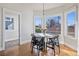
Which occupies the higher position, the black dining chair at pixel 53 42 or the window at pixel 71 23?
the window at pixel 71 23

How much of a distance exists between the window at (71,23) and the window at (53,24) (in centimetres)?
24

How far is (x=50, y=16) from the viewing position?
3.20 meters

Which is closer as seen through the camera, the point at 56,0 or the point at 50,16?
the point at 56,0

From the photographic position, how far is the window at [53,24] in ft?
10.5

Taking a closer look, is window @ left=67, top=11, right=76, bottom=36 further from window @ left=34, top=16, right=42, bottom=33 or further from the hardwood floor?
window @ left=34, top=16, right=42, bottom=33

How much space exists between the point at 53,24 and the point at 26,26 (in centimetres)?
65

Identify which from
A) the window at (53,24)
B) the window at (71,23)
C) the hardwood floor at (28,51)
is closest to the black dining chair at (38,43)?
the hardwood floor at (28,51)

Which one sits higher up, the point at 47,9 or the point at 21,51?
the point at 47,9

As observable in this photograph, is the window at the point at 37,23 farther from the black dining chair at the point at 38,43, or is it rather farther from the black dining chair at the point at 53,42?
the black dining chair at the point at 53,42

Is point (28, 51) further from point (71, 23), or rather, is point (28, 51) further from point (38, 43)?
point (71, 23)

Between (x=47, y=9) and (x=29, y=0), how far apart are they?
48 centimetres

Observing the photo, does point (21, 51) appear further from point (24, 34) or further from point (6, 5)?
point (6, 5)

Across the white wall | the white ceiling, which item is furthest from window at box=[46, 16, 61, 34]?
the white wall

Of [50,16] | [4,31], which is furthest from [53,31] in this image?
[4,31]
